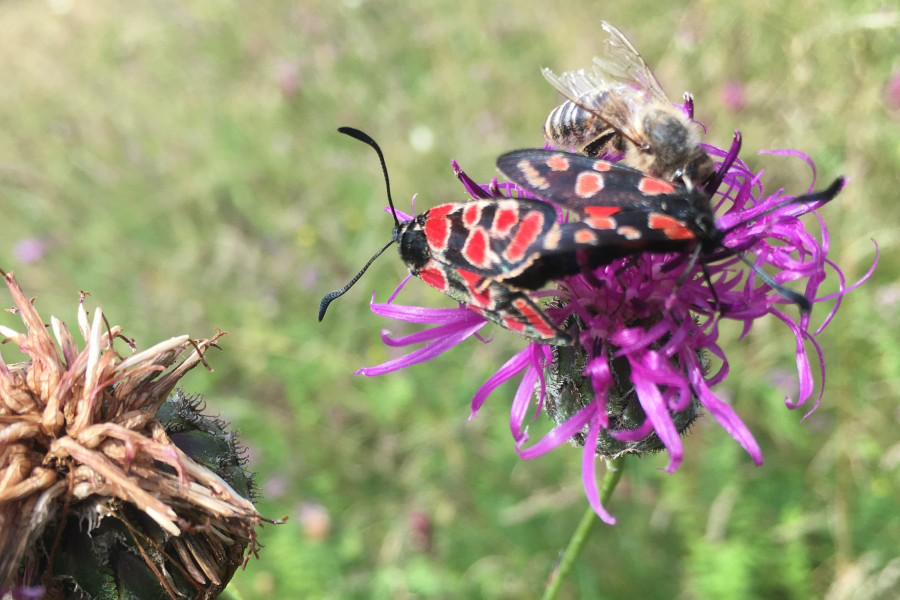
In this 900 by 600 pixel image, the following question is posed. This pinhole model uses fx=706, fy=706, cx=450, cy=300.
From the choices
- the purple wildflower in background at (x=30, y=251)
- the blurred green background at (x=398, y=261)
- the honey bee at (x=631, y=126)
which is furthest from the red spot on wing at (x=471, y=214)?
the purple wildflower in background at (x=30, y=251)

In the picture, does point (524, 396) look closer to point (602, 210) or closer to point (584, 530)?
point (584, 530)

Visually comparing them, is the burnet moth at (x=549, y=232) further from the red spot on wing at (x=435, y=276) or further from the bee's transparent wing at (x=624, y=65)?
the bee's transparent wing at (x=624, y=65)

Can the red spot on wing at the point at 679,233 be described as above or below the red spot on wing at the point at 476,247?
above

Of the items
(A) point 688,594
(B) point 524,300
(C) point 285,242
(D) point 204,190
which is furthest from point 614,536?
(D) point 204,190

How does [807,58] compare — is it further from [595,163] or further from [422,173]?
[422,173]

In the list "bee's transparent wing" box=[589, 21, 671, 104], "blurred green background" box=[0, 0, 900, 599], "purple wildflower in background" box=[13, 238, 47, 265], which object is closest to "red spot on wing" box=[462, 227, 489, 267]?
"bee's transparent wing" box=[589, 21, 671, 104]

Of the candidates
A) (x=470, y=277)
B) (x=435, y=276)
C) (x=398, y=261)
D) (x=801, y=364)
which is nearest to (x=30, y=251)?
(x=398, y=261)
